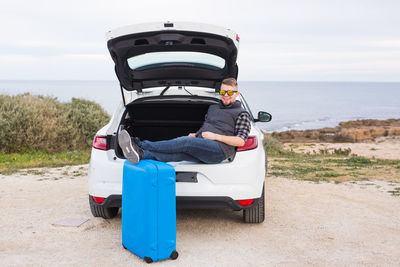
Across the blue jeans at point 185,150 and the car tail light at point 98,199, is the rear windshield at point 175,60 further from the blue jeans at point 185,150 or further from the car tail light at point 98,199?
the car tail light at point 98,199

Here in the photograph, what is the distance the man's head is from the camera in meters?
4.74

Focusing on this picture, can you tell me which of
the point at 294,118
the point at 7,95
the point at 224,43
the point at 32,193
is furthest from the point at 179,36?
the point at 294,118

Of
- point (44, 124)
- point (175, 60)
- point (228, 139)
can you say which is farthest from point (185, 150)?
point (44, 124)

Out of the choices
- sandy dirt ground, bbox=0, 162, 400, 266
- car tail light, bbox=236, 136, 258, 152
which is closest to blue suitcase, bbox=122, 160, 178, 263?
sandy dirt ground, bbox=0, 162, 400, 266

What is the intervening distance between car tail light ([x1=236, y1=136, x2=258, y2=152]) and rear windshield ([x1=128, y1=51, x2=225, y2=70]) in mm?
1137

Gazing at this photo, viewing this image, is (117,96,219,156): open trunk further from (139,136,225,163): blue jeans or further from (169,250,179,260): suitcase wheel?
(169,250,179,260): suitcase wheel

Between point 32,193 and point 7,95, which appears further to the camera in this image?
point 7,95

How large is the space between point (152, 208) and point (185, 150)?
83cm

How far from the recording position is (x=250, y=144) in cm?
457

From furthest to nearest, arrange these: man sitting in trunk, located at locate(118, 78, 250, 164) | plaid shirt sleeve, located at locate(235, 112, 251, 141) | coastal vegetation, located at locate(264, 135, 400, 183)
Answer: coastal vegetation, located at locate(264, 135, 400, 183) → plaid shirt sleeve, located at locate(235, 112, 251, 141) → man sitting in trunk, located at locate(118, 78, 250, 164)

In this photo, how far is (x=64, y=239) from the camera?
4527 mm

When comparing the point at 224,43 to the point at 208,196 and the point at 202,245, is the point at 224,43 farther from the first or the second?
the point at 202,245

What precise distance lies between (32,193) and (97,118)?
9.03 m

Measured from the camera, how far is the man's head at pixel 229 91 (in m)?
4.74
